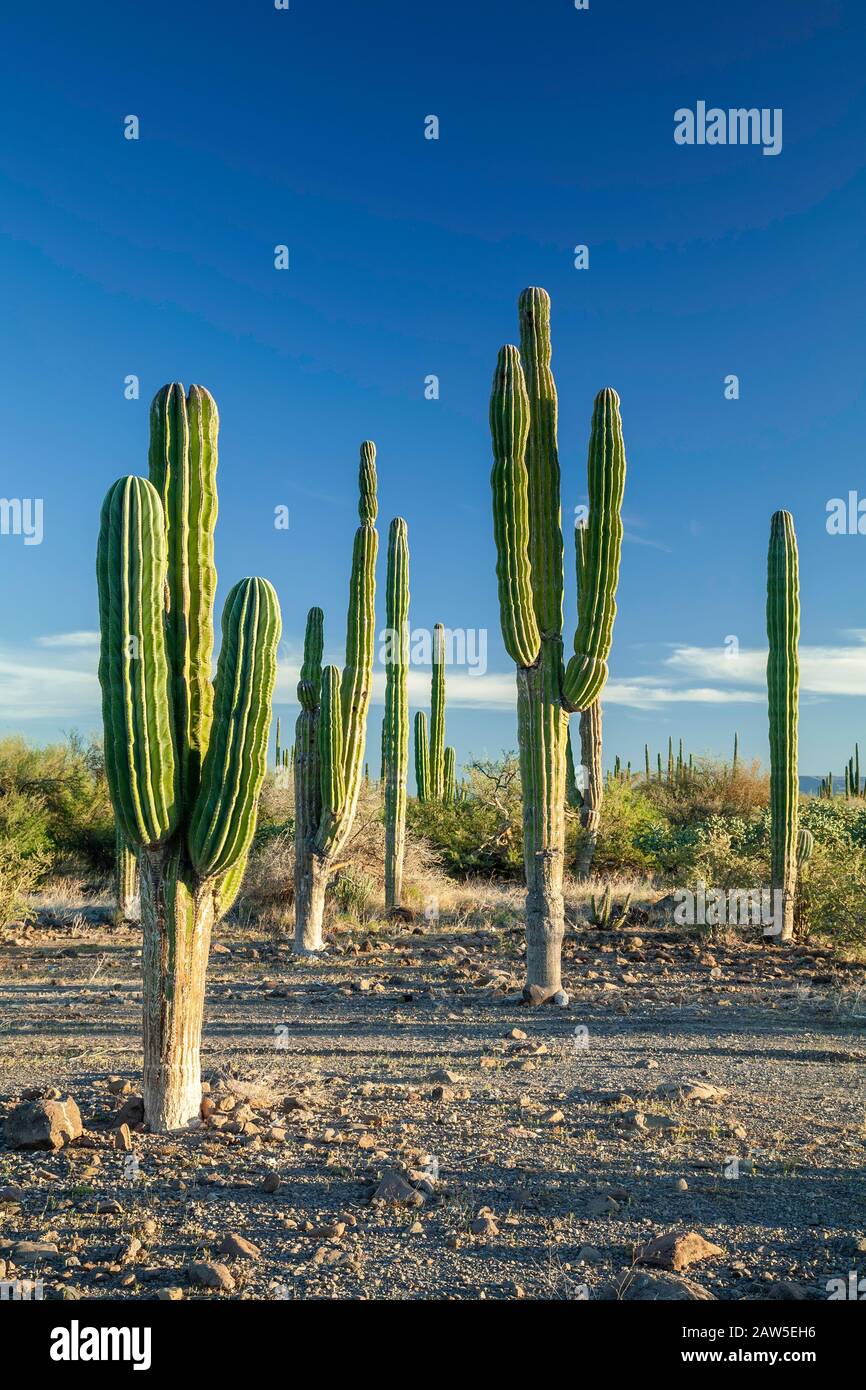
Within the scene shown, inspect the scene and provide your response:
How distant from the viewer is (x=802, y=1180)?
498cm

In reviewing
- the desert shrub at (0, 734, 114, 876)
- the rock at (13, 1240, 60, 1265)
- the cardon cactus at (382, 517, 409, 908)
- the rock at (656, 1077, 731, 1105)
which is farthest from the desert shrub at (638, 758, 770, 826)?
the rock at (13, 1240, 60, 1265)

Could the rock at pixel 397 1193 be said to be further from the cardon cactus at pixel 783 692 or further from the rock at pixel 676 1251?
the cardon cactus at pixel 783 692

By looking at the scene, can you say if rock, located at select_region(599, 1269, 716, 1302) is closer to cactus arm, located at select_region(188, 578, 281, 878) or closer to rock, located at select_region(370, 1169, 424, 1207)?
rock, located at select_region(370, 1169, 424, 1207)

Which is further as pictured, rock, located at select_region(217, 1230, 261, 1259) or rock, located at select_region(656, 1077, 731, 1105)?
rock, located at select_region(656, 1077, 731, 1105)

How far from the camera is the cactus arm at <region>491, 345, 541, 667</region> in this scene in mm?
9461

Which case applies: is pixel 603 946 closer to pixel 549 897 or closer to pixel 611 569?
pixel 549 897

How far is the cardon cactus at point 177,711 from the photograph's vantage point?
543cm

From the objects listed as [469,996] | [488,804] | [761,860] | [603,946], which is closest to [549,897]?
[469,996]

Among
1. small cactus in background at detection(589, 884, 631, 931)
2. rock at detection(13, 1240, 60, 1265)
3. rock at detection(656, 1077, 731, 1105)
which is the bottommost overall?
small cactus in background at detection(589, 884, 631, 931)

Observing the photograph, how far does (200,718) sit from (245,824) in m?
0.71

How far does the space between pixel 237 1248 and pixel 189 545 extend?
12.1 ft

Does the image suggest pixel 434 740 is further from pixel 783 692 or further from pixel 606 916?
pixel 783 692

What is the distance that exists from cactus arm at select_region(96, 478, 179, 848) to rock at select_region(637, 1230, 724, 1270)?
316cm

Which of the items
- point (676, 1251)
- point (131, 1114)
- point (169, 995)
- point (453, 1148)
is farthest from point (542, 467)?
point (676, 1251)
